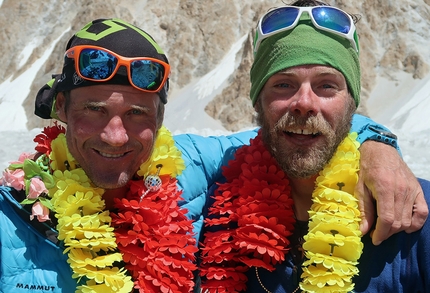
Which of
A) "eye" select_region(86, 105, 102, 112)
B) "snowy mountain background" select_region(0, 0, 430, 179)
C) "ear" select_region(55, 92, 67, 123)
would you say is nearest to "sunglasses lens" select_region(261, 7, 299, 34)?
"eye" select_region(86, 105, 102, 112)

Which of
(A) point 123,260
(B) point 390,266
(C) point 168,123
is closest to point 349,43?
(B) point 390,266

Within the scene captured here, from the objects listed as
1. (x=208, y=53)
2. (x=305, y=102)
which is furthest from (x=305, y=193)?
(x=208, y=53)

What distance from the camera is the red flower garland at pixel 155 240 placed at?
9.21 ft

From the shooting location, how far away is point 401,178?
2551mm

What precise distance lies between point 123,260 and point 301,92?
53.0 inches

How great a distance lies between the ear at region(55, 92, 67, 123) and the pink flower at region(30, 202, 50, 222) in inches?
20.0

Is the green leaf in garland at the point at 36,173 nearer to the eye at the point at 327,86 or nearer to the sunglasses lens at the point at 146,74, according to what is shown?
the sunglasses lens at the point at 146,74

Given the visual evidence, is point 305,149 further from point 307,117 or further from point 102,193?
point 102,193

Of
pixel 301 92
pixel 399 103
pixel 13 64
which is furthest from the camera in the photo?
pixel 13 64

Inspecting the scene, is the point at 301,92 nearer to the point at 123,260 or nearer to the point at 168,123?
the point at 123,260

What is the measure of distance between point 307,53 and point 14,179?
5.58 feet

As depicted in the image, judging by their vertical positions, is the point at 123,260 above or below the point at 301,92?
below

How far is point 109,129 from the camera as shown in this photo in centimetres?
269

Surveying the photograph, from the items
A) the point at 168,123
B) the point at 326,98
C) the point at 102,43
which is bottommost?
the point at 168,123
